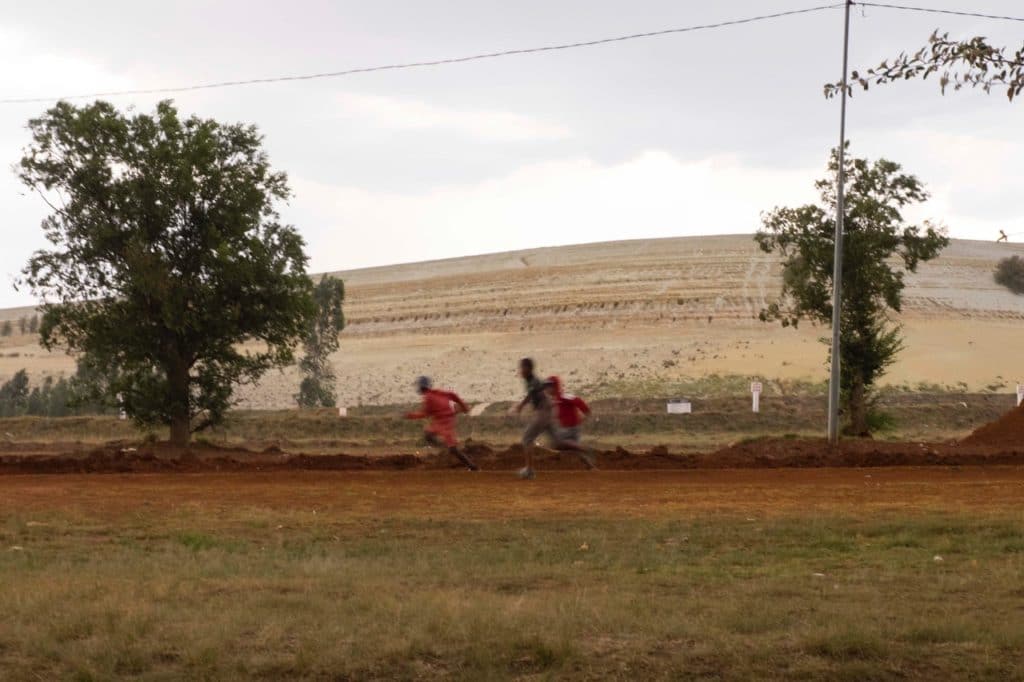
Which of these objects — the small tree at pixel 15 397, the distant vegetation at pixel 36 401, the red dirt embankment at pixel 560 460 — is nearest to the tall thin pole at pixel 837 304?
the red dirt embankment at pixel 560 460

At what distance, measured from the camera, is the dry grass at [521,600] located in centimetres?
902

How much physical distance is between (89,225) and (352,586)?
27274mm

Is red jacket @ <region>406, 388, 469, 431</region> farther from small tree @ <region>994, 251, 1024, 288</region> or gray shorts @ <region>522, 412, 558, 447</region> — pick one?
small tree @ <region>994, 251, 1024, 288</region>

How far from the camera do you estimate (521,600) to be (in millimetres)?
10867

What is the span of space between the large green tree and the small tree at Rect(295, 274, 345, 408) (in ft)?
92.6

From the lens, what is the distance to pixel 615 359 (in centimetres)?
7606

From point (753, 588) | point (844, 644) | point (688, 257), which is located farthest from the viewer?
point (688, 257)

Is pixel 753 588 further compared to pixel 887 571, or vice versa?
pixel 887 571

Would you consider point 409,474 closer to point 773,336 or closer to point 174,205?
point 174,205

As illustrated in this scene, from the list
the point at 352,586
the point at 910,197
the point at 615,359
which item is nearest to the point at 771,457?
the point at 910,197

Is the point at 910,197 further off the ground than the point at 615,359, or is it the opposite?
the point at 910,197

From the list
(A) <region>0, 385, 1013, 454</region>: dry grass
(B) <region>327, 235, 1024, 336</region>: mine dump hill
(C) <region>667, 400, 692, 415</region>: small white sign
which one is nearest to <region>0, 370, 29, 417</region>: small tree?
(A) <region>0, 385, 1013, 454</region>: dry grass

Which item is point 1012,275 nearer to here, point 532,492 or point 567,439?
point 567,439

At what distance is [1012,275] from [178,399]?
3419 inches
